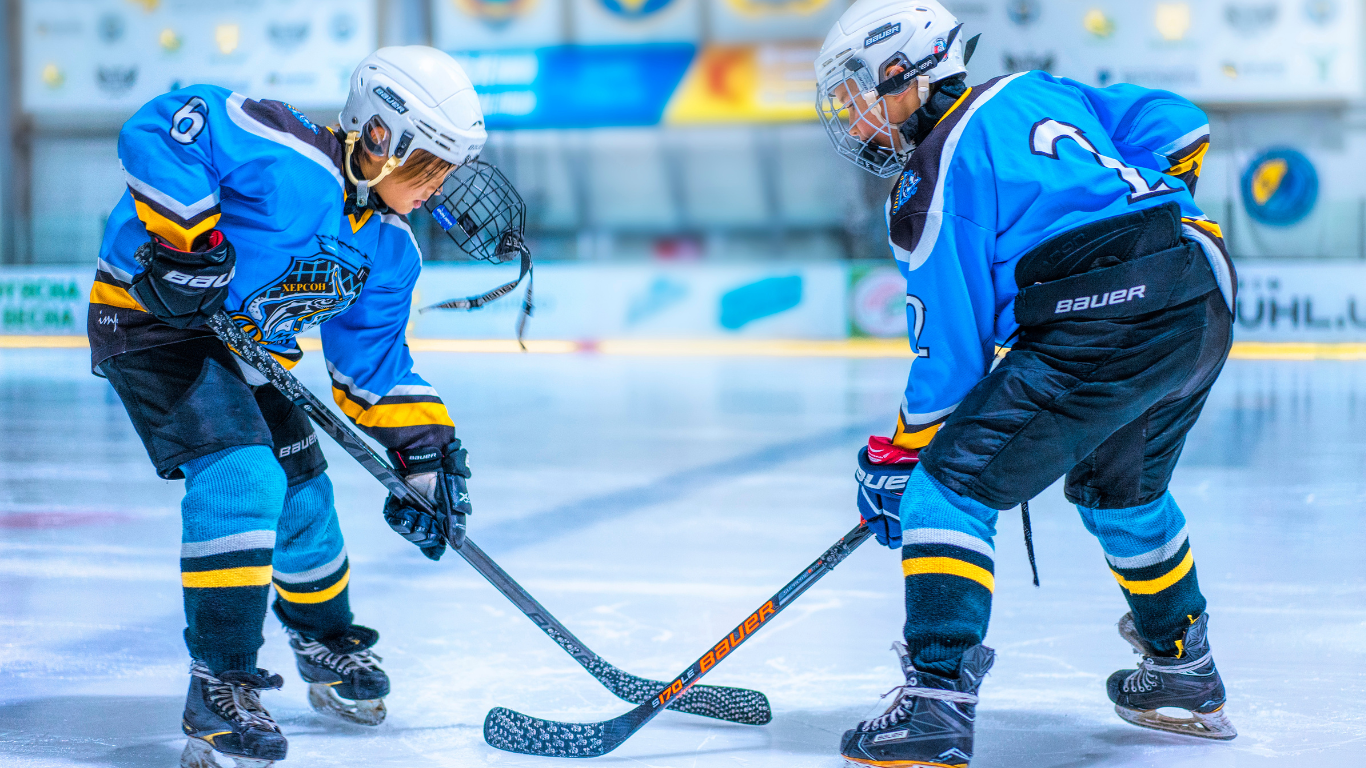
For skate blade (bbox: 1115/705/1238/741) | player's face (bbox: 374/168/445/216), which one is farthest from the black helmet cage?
skate blade (bbox: 1115/705/1238/741)

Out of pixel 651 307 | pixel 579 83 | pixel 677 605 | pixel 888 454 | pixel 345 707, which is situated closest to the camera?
pixel 888 454

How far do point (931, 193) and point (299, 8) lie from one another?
37.6ft

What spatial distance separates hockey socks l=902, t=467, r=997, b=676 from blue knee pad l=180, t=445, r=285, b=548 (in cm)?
86

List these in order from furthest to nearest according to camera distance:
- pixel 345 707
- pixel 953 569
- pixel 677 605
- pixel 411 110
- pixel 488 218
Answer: pixel 677 605, pixel 345 707, pixel 488 218, pixel 411 110, pixel 953 569

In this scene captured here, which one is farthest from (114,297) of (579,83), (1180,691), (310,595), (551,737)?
(579,83)

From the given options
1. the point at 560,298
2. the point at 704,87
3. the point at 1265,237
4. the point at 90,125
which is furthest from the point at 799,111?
the point at 90,125

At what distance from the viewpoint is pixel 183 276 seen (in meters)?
1.59

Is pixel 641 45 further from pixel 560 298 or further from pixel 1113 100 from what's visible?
pixel 1113 100

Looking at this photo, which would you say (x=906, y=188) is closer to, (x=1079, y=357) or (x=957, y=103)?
(x=957, y=103)

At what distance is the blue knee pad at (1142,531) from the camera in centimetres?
175

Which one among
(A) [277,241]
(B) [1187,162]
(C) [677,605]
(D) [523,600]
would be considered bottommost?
(C) [677,605]

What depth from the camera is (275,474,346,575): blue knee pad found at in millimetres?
1936

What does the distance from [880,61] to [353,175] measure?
785 mm

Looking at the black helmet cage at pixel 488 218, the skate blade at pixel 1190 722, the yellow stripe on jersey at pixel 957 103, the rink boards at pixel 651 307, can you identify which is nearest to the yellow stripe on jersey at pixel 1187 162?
the yellow stripe on jersey at pixel 957 103
